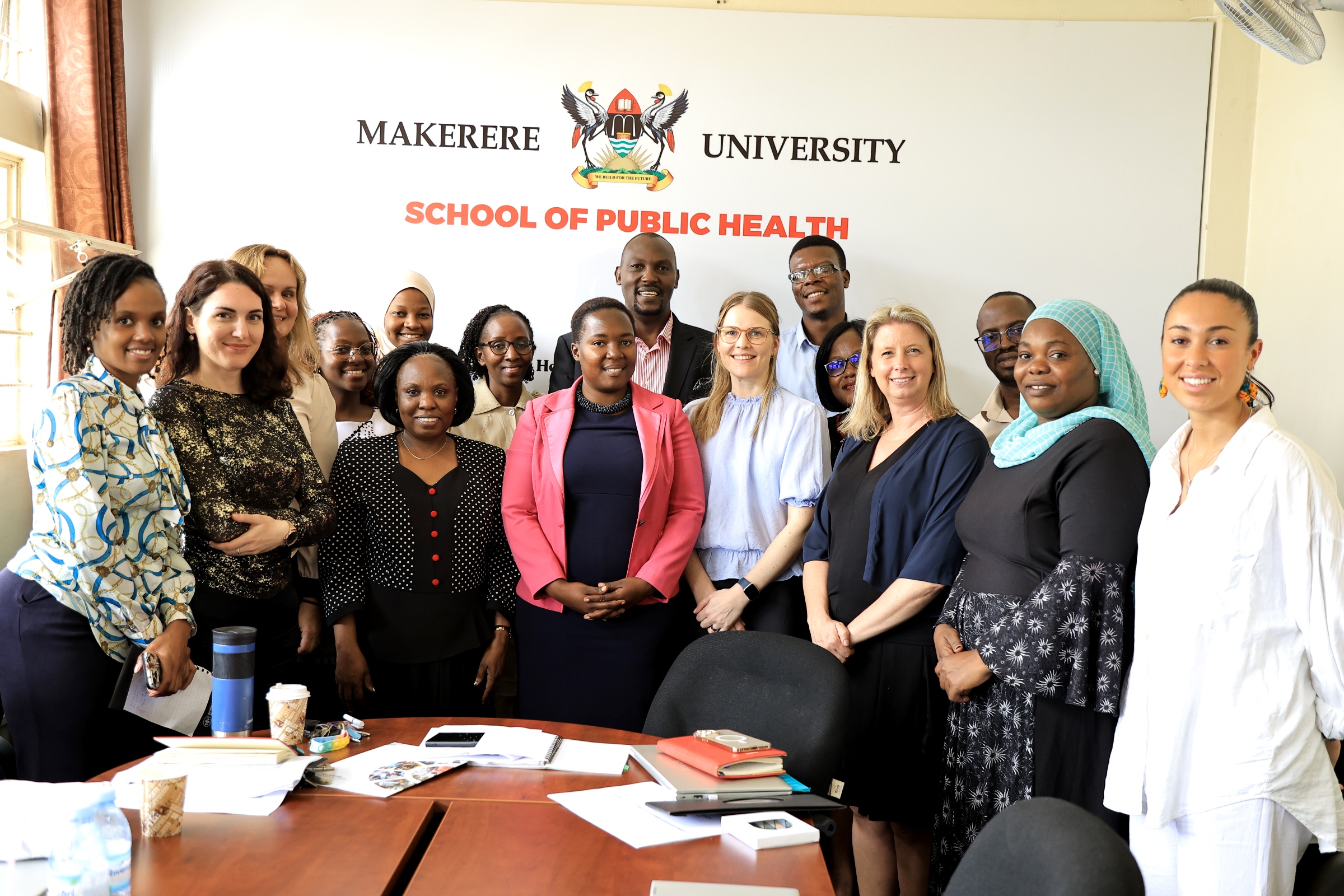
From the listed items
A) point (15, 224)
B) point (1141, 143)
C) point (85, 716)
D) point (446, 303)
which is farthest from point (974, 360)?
point (15, 224)

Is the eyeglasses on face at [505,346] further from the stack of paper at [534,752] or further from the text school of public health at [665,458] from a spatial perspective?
the stack of paper at [534,752]

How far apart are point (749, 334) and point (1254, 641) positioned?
185cm

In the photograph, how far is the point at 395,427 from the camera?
3.43 metres

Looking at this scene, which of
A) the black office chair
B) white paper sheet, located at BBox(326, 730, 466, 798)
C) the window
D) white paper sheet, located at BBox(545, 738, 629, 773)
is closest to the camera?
the black office chair

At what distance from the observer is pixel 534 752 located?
2088mm

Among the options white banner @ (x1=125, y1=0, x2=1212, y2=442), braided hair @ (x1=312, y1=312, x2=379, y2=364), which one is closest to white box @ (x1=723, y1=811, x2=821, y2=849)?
braided hair @ (x1=312, y1=312, x2=379, y2=364)

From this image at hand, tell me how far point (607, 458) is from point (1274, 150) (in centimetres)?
341

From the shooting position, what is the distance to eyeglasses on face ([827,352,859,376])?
370 centimetres

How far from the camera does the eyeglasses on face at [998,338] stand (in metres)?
3.65

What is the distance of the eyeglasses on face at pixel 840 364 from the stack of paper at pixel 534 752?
1.96 m

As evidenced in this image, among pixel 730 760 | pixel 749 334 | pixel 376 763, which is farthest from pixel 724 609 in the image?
pixel 376 763

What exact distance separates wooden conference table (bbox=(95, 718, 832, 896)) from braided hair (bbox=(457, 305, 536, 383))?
245 cm

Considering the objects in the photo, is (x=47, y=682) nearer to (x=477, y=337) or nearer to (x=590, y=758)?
(x=590, y=758)

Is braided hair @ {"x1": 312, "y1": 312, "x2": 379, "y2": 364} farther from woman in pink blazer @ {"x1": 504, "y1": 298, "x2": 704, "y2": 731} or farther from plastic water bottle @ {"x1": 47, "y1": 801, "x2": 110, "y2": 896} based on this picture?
plastic water bottle @ {"x1": 47, "y1": 801, "x2": 110, "y2": 896}
